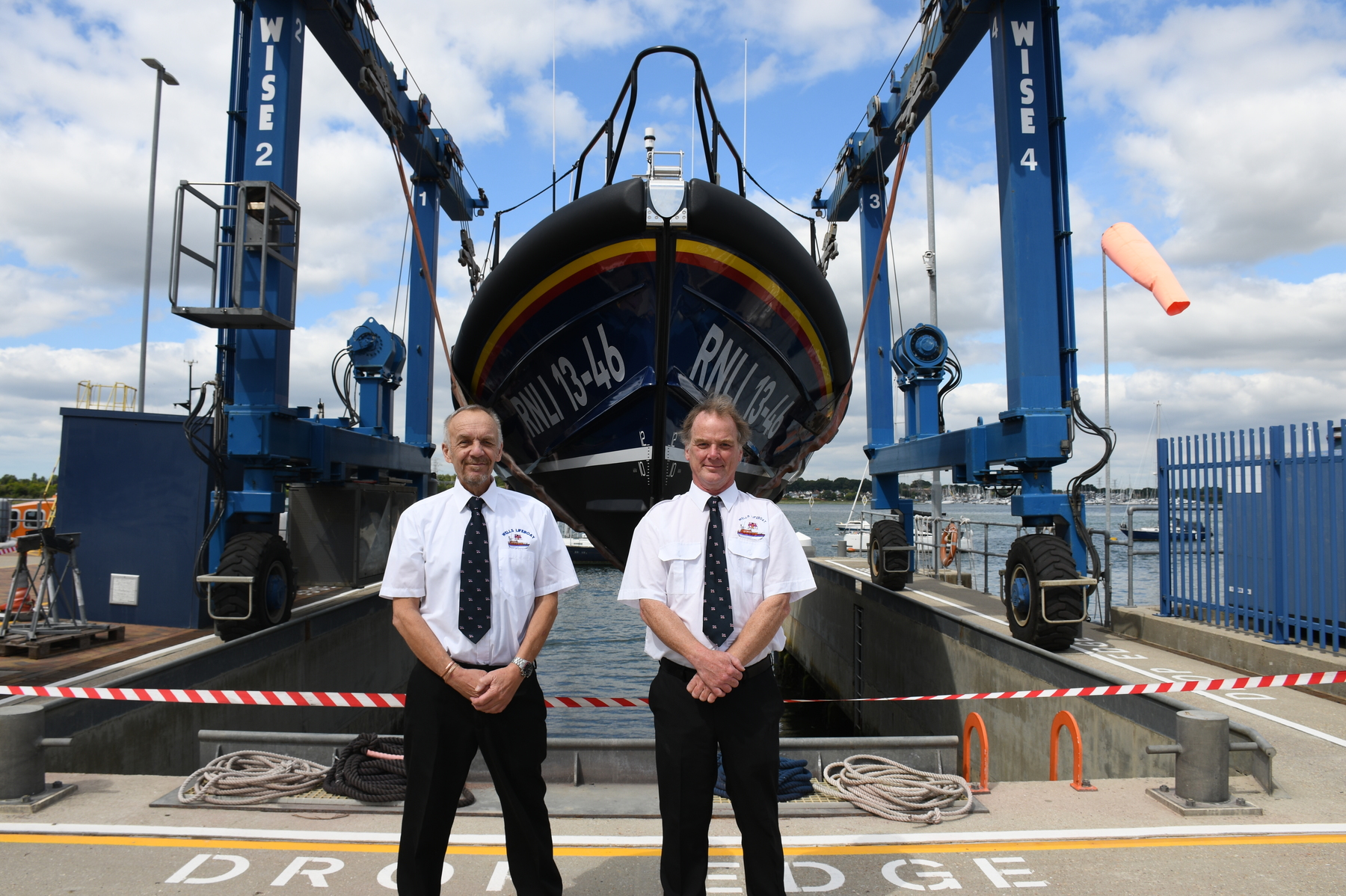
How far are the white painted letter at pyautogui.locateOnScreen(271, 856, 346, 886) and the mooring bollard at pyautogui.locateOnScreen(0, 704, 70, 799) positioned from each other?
4.24ft

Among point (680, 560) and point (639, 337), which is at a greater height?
point (639, 337)

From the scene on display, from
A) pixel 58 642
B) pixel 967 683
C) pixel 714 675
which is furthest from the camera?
pixel 967 683

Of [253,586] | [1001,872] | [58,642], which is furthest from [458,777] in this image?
[58,642]

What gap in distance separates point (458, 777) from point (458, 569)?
2.00 ft

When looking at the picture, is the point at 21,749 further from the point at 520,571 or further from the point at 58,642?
the point at 58,642

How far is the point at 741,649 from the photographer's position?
235 cm

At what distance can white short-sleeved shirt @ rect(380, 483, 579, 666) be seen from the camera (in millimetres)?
2477

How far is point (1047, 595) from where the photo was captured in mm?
6750

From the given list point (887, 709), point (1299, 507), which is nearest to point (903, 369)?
point (887, 709)

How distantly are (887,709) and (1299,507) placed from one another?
4.99m

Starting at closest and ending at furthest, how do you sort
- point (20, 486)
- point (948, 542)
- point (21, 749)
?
point (21, 749) < point (948, 542) < point (20, 486)

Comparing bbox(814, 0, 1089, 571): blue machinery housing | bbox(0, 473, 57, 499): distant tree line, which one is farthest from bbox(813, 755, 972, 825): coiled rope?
bbox(0, 473, 57, 499): distant tree line

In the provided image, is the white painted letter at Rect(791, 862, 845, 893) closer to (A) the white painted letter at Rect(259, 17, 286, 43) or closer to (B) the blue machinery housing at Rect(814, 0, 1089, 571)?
(B) the blue machinery housing at Rect(814, 0, 1089, 571)

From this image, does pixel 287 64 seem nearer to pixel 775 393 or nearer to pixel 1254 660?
pixel 775 393
